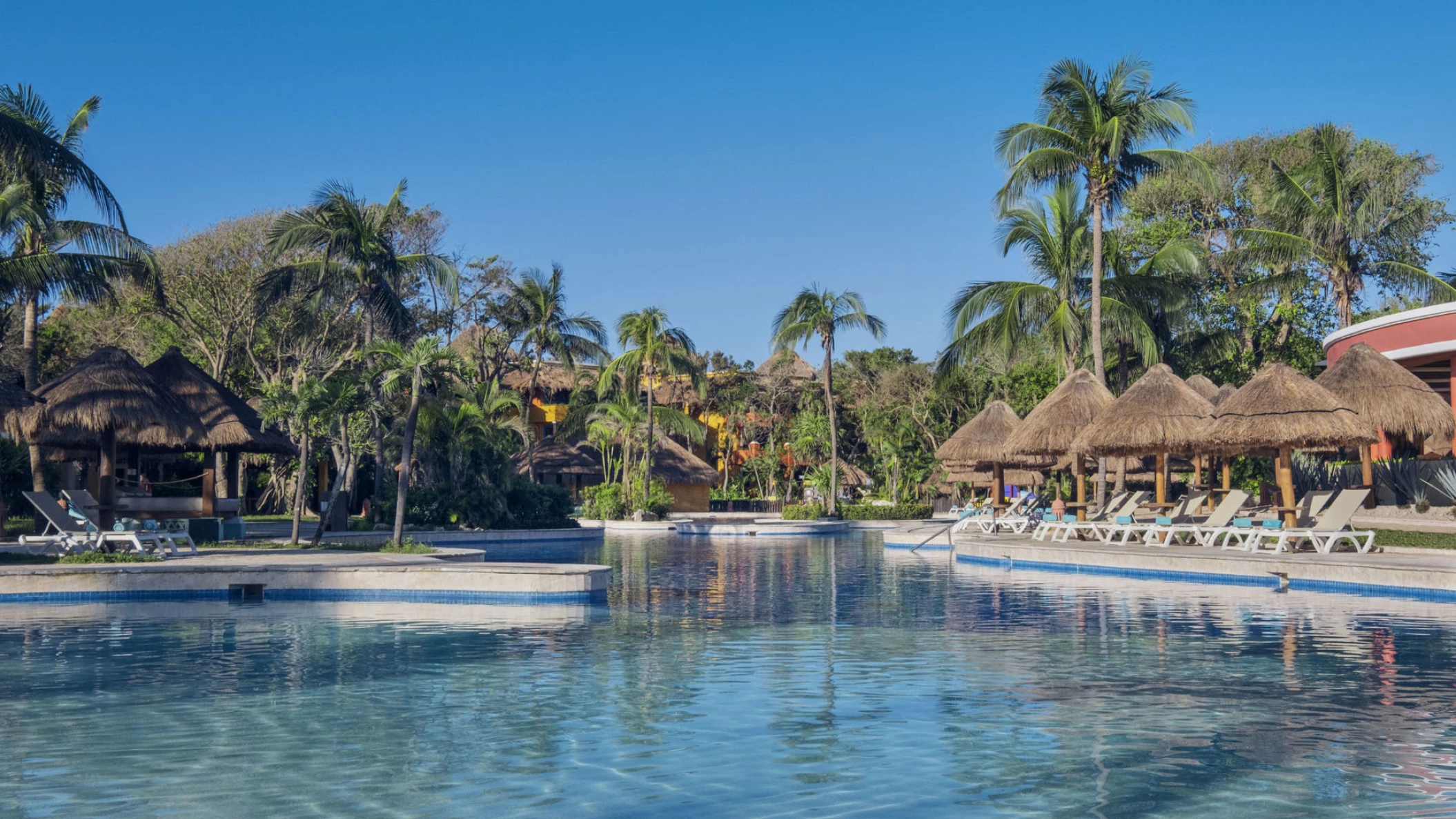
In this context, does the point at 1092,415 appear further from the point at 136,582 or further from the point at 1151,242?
the point at 136,582

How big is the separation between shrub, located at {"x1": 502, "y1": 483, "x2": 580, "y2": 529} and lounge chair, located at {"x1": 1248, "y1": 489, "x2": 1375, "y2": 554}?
1609cm

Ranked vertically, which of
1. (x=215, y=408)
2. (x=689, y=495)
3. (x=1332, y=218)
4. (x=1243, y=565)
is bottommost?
(x=1243, y=565)

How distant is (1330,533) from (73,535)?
17505 millimetres

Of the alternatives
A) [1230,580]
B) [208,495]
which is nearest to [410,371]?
[208,495]

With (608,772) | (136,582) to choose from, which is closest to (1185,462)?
(136,582)

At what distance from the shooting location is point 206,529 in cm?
2086

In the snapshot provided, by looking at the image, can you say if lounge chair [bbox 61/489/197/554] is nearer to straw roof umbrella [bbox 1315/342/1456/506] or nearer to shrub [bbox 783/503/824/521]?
straw roof umbrella [bbox 1315/342/1456/506]

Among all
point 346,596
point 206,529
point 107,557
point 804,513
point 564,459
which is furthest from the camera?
point 564,459

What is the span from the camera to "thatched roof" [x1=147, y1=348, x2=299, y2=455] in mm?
22781

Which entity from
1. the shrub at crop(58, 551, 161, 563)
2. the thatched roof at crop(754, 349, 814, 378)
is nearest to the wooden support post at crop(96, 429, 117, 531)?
the shrub at crop(58, 551, 161, 563)

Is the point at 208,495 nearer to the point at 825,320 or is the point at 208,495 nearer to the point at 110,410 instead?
the point at 110,410

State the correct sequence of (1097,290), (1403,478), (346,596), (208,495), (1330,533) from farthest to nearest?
(1097,290)
(208,495)
(1403,478)
(1330,533)
(346,596)

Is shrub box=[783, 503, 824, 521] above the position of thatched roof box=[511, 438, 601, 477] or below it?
below

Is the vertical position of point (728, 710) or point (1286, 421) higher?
point (1286, 421)
